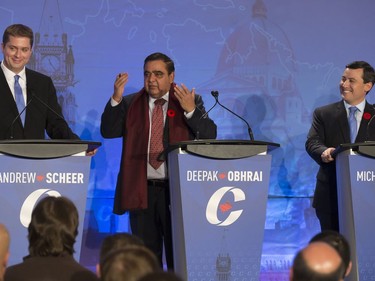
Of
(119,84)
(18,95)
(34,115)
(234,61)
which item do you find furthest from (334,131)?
(18,95)

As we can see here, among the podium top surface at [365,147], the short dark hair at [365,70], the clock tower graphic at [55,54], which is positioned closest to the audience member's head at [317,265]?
the podium top surface at [365,147]

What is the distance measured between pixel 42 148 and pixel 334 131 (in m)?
2.16

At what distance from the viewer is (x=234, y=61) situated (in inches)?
286

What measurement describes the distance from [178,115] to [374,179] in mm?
1329

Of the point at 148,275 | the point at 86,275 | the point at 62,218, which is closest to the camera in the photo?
the point at 148,275

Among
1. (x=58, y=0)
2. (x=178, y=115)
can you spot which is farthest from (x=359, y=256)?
(x=58, y=0)

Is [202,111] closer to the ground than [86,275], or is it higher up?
higher up

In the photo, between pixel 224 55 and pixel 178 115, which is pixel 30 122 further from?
pixel 224 55

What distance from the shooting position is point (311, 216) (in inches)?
290

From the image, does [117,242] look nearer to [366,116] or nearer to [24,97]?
[24,97]

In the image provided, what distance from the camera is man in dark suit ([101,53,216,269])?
5.38 metres

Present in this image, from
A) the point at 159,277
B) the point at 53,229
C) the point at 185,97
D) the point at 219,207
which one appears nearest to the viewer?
the point at 159,277

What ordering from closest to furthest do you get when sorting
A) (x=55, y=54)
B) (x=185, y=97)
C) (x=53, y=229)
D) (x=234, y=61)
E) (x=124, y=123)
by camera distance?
(x=53, y=229)
(x=185, y=97)
(x=124, y=123)
(x=55, y=54)
(x=234, y=61)

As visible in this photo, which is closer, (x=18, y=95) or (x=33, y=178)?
(x=33, y=178)
